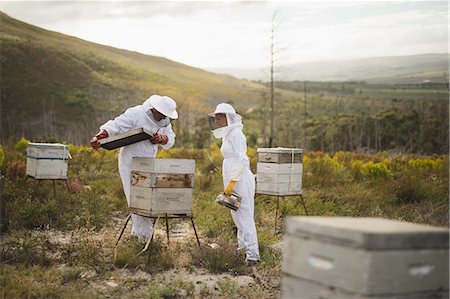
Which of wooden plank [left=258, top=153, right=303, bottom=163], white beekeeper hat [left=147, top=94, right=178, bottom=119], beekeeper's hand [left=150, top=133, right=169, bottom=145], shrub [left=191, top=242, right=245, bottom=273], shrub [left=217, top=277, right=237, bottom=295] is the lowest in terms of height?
shrub [left=217, top=277, right=237, bottom=295]

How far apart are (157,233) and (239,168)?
2391 mm

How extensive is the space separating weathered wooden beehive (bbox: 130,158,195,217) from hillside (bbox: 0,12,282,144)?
25444mm

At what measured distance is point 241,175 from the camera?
7398 mm

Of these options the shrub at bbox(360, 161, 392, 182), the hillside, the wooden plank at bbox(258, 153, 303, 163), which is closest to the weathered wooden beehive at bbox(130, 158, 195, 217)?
the wooden plank at bbox(258, 153, 303, 163)

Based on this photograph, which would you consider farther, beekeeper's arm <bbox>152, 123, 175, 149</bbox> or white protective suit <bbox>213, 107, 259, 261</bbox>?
beekeeper's arm <bbox>152, 123, 175, 149</bbox>

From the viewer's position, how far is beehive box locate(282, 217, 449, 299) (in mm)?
3580

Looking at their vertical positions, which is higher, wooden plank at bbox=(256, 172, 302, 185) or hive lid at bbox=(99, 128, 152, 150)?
hive lid at bbox=(99, 128, 152, 150)

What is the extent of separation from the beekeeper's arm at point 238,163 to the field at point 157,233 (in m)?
0.79

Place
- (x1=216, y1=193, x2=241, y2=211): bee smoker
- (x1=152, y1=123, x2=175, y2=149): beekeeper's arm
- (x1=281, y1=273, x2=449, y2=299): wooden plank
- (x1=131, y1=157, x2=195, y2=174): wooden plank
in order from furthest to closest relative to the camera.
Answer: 1. (x1=152, y1=123, x2=175, y2=149): beekeeper's arm
2. (x1=216, y1=193, x2=241, y2=211): bee smoker
3. (x1=131, y1=157, x2=195, y2=174): wooden plank
4. (x1=281, y1=273, x2=449, y2=299): wooden plank

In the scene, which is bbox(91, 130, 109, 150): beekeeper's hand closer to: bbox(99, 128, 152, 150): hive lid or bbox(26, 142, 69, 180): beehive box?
bbox(99, 128, 152, 150): hive lid

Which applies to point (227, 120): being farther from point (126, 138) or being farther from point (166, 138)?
point (126, 138)

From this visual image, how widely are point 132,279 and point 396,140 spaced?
26.6m

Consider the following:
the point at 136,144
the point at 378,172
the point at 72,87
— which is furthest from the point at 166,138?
the point at 72,87

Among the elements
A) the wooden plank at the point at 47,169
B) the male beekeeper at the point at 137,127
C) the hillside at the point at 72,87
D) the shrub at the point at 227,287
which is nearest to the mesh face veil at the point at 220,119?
the male beekeeper at the point at 137,127
